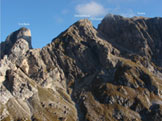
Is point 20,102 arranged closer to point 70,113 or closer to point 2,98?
point 2,98

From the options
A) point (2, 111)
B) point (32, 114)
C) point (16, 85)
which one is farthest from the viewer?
point (16, 85)

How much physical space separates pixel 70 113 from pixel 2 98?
59525 millimetres

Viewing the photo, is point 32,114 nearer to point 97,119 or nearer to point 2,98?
point 2,98

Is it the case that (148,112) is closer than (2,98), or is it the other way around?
(2,98)

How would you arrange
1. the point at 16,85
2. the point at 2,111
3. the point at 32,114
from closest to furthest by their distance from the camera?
the point at 2,111 < the point at 32,114 < the point at 16,85

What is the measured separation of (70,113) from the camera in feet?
637

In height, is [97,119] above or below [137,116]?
above

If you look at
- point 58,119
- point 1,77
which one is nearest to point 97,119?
point 58,119

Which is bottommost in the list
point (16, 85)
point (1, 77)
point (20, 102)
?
point (20, 102)

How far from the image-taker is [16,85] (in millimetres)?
190750

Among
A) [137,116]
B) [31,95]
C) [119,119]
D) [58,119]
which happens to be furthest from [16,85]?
[137,116]

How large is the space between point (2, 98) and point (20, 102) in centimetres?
1505

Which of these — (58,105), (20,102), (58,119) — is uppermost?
(20,102)

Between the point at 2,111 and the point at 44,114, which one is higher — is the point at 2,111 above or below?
above
